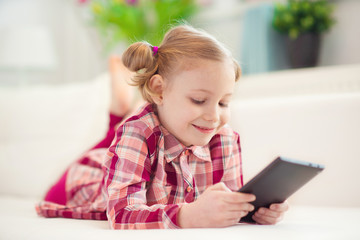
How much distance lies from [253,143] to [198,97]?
61cm

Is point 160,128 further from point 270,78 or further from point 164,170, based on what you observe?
point 270,78

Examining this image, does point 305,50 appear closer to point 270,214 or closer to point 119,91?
point 119,91

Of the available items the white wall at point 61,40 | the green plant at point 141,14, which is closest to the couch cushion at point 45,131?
the green plant at point 141,14

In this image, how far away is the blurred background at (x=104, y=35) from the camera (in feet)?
7.25

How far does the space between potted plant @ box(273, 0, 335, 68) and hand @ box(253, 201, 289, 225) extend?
142 cm

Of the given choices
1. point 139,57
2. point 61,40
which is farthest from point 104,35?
point 139,57

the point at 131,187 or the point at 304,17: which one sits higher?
the point at 304,17

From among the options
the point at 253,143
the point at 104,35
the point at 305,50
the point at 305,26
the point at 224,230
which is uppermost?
the point at 104,35

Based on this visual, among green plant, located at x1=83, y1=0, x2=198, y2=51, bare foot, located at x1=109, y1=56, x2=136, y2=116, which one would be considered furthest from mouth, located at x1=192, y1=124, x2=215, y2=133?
green plant, located at x1=83, y1=0, x2=198, y2=51

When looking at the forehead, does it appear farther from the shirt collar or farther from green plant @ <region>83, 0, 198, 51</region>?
green plant @ <region>83, 0, 198, 51</region>

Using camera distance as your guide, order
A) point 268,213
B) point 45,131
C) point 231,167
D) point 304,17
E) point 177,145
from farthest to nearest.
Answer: point 304,17 → point 45,131 → point 231,167 → point 177,145 → point 268,213

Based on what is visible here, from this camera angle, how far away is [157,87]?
1006 mm

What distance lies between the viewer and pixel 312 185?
1368 millimetres

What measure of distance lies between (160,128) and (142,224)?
24 centimetres
